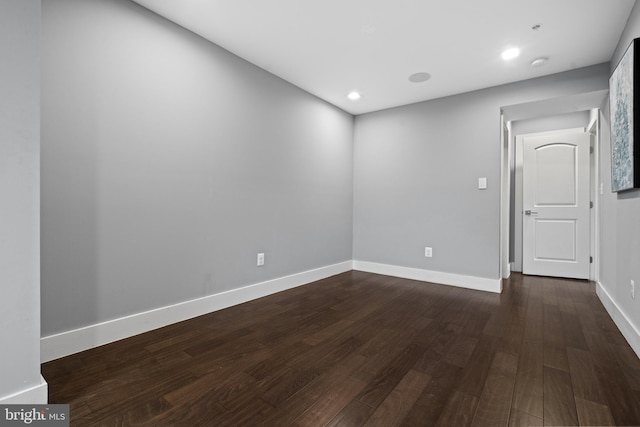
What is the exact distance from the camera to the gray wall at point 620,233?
191cm

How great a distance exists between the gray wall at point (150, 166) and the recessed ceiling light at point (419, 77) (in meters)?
1.30

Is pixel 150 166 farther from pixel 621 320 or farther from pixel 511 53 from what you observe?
pixel 621 320

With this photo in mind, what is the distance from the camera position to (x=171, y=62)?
2238mm

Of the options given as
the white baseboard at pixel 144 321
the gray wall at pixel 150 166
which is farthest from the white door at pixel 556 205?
the white baseboard at pixel 144 321

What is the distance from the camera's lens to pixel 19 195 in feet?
4.06

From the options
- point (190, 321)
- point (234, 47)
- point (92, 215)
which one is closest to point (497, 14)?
point (234, 47)

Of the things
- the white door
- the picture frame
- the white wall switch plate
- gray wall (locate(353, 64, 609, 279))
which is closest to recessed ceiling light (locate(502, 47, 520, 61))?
gray wall (locate(353, 64, 609, 279))

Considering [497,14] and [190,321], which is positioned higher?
[497,14]

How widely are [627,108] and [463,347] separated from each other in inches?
77.5

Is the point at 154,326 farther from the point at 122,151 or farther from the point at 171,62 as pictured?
the point at 171,62

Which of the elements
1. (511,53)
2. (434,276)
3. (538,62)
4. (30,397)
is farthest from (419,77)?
(30,397)

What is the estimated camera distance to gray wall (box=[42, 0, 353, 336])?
175 centimetres

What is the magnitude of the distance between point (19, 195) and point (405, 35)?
8.68ft

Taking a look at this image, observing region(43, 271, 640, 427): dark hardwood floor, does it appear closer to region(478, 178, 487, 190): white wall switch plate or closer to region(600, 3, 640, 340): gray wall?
region(600, 3, 640, 340): gray wall
